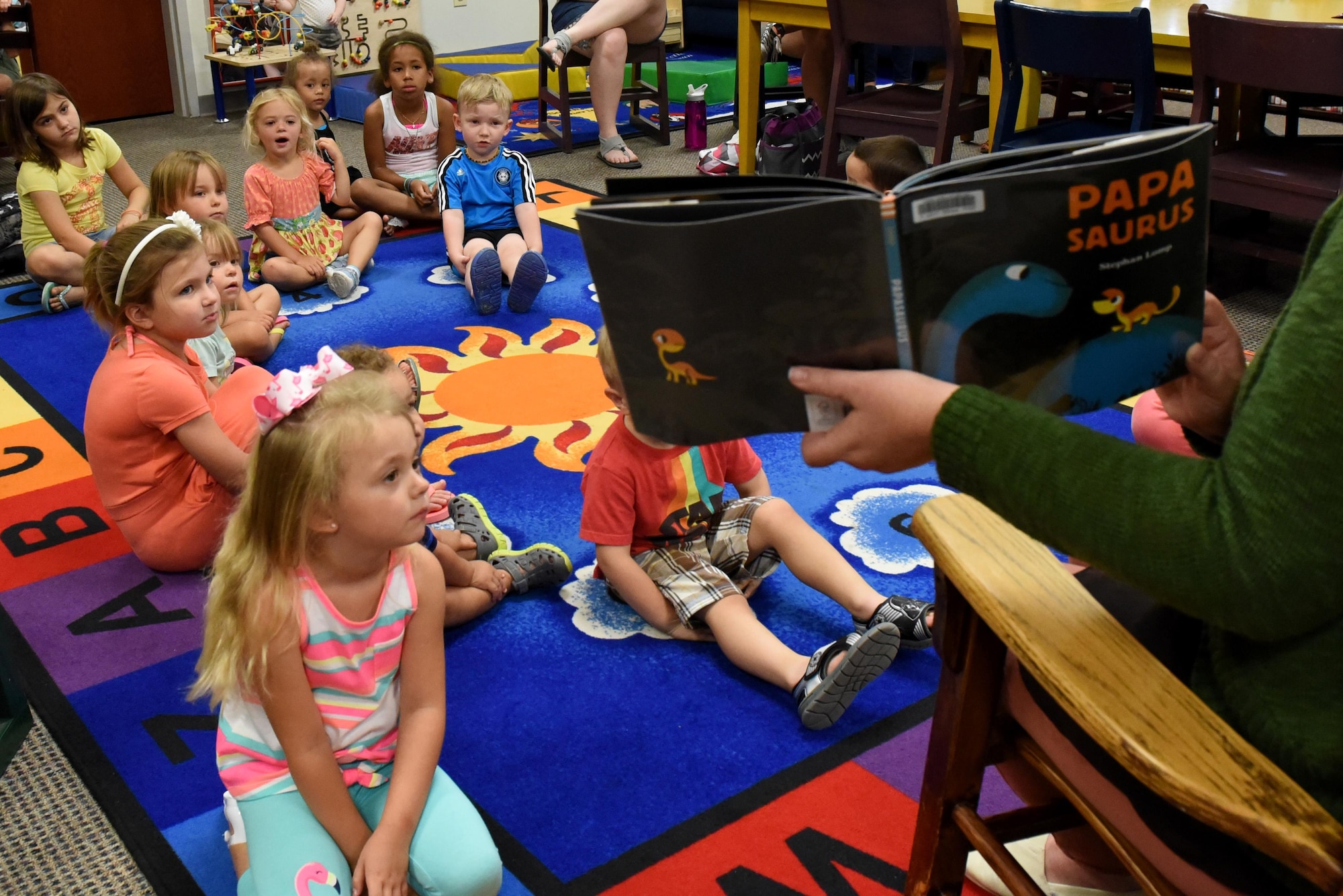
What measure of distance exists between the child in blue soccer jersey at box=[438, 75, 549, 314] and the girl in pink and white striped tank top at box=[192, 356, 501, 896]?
2.30 m

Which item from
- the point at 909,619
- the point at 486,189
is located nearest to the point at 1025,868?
the point at 909,619

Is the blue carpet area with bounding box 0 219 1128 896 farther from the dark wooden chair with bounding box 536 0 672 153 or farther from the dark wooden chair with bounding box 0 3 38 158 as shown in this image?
the dark wooden chair with bounding box 0 3 38 158

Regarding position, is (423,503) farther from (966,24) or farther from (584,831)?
(966,24)

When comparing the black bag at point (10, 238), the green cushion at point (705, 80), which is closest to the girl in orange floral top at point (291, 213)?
the black bag at point (10, 238)

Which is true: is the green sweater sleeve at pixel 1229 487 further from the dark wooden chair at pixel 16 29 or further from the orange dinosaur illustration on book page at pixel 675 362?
the dark wooden chair at pixel 16 29

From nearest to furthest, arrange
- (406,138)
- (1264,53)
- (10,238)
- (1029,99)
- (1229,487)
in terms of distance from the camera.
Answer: (1229,487), (1264,53), (10,238), (1029,99), (406,138)

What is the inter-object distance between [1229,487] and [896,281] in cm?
29

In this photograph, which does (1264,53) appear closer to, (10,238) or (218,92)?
(10,238)

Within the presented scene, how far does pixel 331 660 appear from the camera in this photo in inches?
57.6

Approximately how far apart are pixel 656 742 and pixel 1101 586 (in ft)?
2.74

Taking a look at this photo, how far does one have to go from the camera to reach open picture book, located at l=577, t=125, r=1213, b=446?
93 centimetres

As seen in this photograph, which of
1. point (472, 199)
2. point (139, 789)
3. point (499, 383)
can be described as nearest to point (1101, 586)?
point (139, 789)

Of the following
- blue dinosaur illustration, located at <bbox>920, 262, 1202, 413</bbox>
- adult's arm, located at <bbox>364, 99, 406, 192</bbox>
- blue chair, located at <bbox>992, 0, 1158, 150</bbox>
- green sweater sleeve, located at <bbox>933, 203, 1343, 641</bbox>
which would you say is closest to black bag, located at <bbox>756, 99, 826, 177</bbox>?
blue chair, located at <bbox>992, 0, 1158, 150</bbox>

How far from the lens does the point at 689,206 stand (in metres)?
0.94
